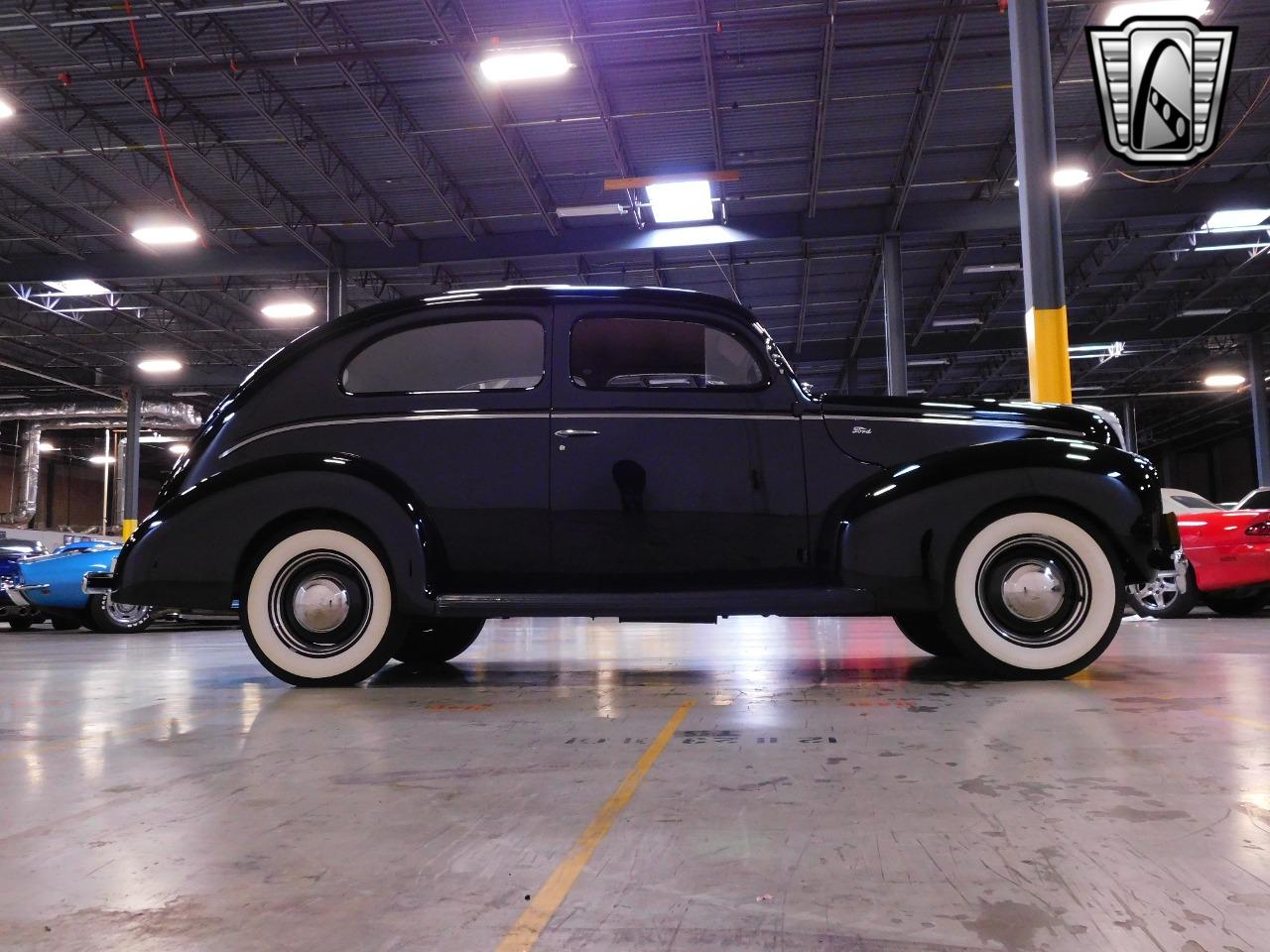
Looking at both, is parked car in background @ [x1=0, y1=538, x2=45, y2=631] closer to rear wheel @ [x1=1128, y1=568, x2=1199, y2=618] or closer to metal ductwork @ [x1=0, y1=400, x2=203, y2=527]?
rear wheel @ [x1=1128, y1=568, x2=1199, y2=618]

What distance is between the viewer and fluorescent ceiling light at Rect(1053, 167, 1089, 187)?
680 inches

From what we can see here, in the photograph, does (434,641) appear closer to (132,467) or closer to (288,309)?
(288,309)

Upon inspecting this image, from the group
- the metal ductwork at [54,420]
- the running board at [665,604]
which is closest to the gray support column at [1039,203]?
the running board at [665,604]

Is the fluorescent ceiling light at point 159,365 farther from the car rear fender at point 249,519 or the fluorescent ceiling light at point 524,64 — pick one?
the car rear fender at point 249,519

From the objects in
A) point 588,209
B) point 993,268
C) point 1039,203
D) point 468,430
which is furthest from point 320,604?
point 993,268

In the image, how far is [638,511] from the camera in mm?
4414

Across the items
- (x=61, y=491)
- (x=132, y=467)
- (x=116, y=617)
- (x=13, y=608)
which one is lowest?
(x=116, y=617)

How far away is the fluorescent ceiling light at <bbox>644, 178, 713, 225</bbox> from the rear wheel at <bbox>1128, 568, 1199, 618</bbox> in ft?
34.4

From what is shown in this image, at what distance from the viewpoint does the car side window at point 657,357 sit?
461 cm

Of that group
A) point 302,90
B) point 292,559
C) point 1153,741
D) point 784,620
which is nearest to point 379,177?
point 302,90

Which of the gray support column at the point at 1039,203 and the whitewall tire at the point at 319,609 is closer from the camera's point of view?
the whitewall tire at the point at 319,609

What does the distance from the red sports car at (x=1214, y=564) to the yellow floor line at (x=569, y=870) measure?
26.4 feet

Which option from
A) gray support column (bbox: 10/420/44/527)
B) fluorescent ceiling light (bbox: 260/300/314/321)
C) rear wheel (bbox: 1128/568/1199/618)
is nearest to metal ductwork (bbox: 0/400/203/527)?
gray support column (bbox: 10/420/44/527)

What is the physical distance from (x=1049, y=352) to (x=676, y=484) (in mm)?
5830
